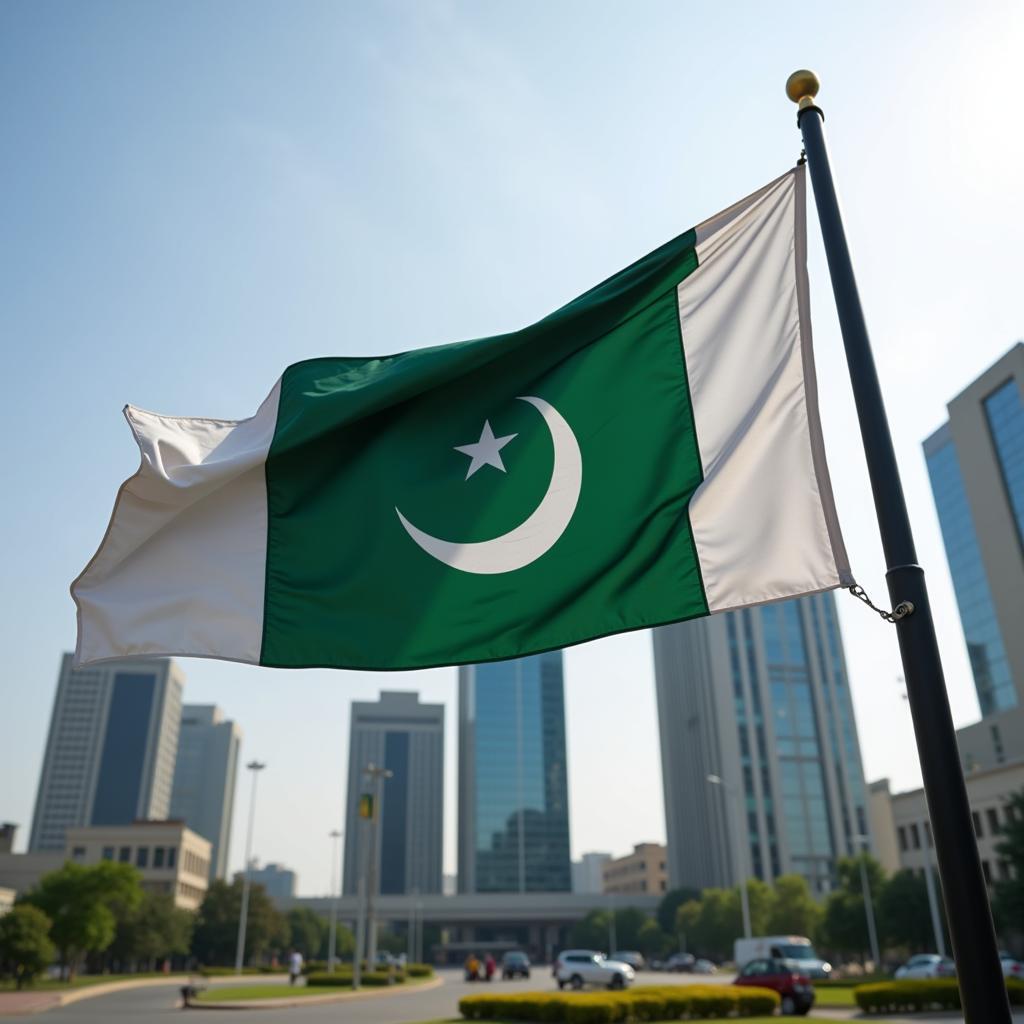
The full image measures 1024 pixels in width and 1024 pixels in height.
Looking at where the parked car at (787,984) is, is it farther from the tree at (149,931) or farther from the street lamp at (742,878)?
the tree at (149,931)

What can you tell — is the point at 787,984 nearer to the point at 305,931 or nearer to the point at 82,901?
the point at 82,901

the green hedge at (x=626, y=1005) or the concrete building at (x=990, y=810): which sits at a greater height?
the concrete building at (x=990, y=810)

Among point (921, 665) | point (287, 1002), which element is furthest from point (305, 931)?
point (921, 665)

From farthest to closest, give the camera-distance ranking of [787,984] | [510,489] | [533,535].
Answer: [787,984], [510,489], [533,535]

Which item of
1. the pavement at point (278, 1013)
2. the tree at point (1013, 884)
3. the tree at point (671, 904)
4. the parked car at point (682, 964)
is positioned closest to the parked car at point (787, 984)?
the pavement at point (278, 1013)

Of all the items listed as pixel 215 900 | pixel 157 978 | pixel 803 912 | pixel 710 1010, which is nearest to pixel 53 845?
pixel 215 900

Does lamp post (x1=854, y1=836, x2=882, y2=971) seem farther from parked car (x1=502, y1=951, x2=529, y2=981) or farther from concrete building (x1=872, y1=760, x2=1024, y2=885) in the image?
parked car (x1=502, y1=951, x2=529, y2=981)
